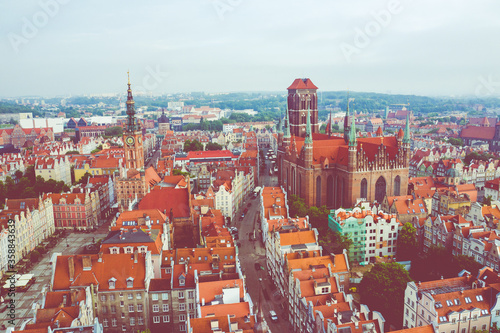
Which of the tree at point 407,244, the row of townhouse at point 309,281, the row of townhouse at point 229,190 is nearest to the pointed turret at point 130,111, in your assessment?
the row of townhouse at point 229,190

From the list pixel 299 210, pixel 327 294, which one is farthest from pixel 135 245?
pixel 299 210

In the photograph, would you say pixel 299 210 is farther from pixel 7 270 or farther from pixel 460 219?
pixel 7 270

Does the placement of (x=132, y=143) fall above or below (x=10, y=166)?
above

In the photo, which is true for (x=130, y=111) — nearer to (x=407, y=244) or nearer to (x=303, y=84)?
(x=303, y=84)

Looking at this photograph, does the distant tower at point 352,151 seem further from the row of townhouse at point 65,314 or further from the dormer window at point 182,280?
the row of townhouse at point 65,314

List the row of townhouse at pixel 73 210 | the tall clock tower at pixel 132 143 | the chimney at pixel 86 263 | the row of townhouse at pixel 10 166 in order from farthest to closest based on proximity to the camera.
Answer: the row of townhouse at pixel 10 166
the tall clock tower at pixel 132 143
the row of townhouse at pixel 73 210
the chimney at pixel 86 263

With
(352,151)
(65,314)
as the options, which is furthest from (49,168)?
(65,314)
